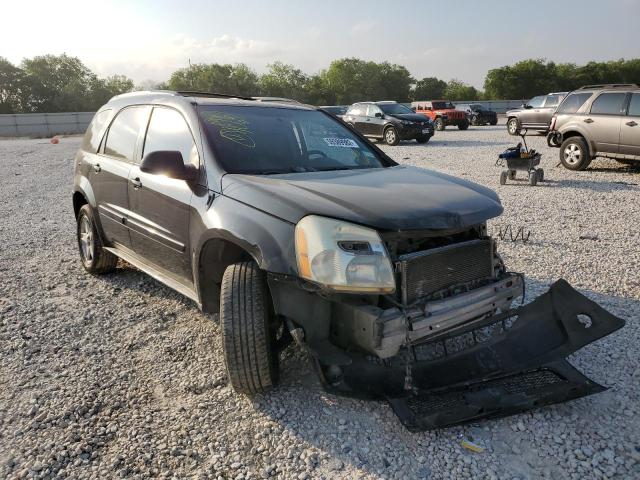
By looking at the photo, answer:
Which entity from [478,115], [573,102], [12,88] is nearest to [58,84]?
[12,88]

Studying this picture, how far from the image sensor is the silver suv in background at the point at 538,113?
1895 cm

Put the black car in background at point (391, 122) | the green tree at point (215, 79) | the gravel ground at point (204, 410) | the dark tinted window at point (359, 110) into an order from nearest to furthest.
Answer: the gravel ground at point (204, 410) → the black car in background at point (391, 122) → the dark tinted window at point (359, 110) → the green tree at point (215, 79)

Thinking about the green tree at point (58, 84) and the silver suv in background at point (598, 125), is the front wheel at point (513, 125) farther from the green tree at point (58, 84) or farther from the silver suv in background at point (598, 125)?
the green tree at point (58, 84)

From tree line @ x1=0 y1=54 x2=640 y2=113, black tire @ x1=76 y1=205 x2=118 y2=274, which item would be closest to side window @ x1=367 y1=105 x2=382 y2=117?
black tire @ x1=76 y1=205 x2=118 y2=274

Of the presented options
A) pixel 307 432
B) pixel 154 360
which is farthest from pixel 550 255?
pixel 154 360

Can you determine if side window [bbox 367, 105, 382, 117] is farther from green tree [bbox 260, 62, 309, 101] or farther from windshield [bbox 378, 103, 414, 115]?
green tree [bbox 260, 62, 309, 101]

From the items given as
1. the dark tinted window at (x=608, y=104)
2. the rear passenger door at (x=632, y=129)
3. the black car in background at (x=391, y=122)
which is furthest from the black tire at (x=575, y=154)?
the black car in background at (x=391, y=122)

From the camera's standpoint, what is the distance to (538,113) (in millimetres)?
19328

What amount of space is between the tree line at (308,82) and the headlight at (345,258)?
52308 mm

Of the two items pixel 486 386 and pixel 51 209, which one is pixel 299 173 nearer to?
pixel 486 386

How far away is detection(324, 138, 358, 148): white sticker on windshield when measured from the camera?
3.94 m

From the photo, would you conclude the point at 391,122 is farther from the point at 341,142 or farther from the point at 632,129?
the point at 341,142

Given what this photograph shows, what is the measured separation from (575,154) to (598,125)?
0.77m

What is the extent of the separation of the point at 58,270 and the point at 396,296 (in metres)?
4.18
